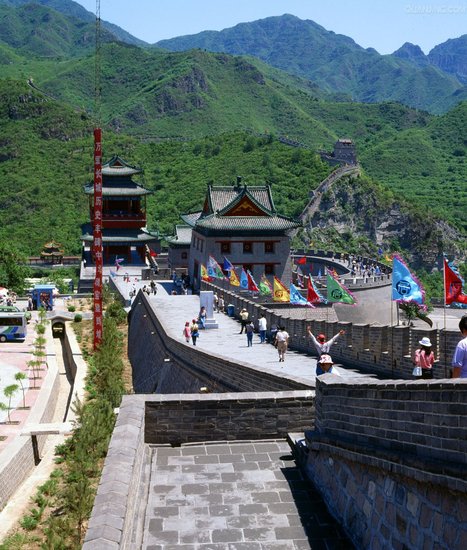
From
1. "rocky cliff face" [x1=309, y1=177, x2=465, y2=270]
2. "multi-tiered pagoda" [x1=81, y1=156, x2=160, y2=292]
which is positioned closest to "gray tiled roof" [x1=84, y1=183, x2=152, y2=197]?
"multi-tiered pagoda" [x1=81, y1=156, x2=160, y2=292]

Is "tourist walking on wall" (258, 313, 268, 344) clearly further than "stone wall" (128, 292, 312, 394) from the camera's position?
Yes

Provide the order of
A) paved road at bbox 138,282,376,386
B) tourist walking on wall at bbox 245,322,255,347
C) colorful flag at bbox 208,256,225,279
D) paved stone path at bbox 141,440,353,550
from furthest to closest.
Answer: colorful flag at bbox 208,256,225,279 → tourist walking on wall at bbox 245,322,255,347 → paved road at bbox 138,282,376,386 → paved stone path at bbox 141,440,353,550

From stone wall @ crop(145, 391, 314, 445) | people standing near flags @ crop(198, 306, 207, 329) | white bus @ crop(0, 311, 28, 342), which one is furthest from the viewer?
white bus @ crop(0, 311, 28, 342)

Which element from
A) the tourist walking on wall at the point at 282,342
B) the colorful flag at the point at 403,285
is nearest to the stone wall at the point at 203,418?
the colorful flag at the point at 403,285

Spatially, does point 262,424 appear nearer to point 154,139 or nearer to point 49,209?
point 49,209

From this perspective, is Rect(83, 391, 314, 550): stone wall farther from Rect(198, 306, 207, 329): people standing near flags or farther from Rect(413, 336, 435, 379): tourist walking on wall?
Rect(198, 306, 207, 329): people standing near flags

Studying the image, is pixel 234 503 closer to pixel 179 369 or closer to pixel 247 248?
pixel 179 369

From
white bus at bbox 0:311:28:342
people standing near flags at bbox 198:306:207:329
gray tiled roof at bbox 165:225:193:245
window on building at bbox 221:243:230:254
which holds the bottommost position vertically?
white bus at bbox 0:311:28:342

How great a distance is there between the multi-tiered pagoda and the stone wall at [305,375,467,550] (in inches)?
2305

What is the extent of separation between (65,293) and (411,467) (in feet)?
192

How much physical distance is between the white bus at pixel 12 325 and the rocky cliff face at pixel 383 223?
60.2 metres

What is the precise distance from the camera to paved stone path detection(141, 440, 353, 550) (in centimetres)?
833

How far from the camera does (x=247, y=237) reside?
51812mm

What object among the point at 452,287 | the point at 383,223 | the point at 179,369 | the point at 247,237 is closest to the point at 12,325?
the point at 247,237
